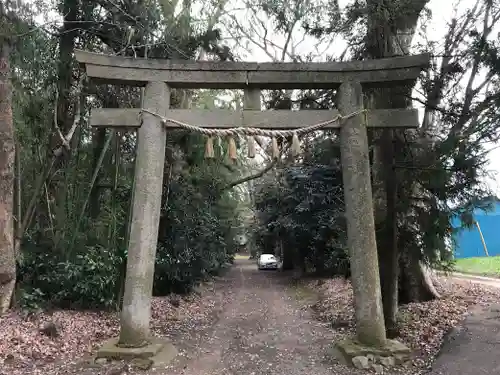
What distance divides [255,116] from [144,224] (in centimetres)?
219

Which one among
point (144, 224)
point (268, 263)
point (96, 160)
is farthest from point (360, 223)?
point (268, 263)

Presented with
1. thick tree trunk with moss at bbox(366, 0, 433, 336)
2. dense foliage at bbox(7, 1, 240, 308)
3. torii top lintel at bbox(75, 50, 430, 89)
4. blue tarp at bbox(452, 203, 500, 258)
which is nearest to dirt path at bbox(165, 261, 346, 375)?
thick tree trunk with moss at bbox(366, 0, 433, 336)

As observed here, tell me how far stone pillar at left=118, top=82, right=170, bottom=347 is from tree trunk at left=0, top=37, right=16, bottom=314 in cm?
286

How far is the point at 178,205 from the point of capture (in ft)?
39.6

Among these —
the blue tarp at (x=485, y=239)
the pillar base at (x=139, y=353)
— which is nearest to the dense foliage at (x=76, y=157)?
the pillar base at (x=139, y=353)

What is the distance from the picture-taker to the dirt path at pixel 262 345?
19.8 feet

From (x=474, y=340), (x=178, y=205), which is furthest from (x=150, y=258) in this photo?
(x=178, y=205)

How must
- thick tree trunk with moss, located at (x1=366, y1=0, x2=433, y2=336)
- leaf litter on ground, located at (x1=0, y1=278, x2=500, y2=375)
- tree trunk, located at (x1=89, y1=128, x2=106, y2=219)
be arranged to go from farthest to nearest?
tree trunk, located at (x1=89, y1=128, x2=106, y2=219)
thick tree trunk with moss, located at (x1=366, y1=0, x2=433, y2=336)
leaf litter on ground, located at (x1=0, y1=278, x2=500, y2=375)

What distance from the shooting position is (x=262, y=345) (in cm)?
741

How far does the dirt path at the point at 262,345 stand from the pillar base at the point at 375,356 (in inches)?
8.7

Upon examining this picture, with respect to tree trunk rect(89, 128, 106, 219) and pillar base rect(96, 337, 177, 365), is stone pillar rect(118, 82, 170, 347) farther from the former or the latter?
tree trunk rect(89, 128, 106, 219)

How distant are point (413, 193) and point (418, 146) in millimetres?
864

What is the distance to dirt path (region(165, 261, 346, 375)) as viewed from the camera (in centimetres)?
602

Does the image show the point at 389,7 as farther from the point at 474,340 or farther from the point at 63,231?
the point at 63,231
